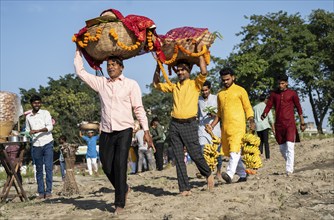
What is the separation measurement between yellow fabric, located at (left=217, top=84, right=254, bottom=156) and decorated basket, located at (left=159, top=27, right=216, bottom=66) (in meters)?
1.08

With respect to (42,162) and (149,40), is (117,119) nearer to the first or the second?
(149,40)

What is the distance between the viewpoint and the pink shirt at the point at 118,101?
246 inches

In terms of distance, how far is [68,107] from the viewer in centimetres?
5347

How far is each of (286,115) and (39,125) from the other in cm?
471

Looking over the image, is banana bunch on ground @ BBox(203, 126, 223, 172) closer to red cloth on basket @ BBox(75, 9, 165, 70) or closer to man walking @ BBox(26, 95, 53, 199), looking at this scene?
man walking @ BBox(26, 95, 53, 199)

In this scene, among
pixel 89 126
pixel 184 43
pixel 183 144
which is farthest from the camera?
pixel 89 126

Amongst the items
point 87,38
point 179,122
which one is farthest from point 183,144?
point 87,38

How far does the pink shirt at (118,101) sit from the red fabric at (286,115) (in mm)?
4196

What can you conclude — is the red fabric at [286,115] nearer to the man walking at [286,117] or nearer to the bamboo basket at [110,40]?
the man walking at [286,117]

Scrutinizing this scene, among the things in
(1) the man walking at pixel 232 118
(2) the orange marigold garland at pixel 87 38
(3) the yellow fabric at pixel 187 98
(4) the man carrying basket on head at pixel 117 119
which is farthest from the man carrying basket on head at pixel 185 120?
(2) the orange marigold garland at pixel 87 38

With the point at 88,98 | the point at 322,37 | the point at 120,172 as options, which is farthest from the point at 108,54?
the point at 88,98

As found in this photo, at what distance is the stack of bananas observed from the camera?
8.28 meters

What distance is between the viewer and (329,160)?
42.0 ft

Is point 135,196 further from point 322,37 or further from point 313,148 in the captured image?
point 322,37
